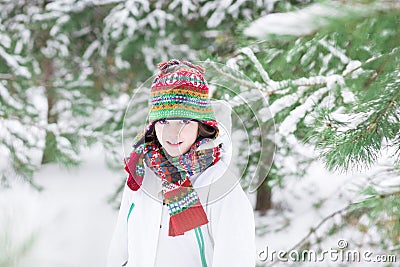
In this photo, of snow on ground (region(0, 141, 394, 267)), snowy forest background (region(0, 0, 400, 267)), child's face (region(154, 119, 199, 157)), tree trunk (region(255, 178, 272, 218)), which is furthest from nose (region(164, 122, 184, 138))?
tree trunk (region(255, 178, 272, 218))

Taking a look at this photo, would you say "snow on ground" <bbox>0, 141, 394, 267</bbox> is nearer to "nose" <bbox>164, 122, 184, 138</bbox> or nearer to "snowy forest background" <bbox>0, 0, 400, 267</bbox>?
"snowy forest background" <bbox>0, 0, 400, 267</bbox>

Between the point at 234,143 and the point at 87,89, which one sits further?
the point at 87,89

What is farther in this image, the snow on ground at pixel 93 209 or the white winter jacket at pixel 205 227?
the snow on ground at pixel 93 209

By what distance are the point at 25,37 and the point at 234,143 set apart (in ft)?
9.83

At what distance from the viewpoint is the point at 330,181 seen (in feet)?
13.9

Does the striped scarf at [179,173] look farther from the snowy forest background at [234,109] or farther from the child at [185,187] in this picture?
the snowy forest background at [234,109]

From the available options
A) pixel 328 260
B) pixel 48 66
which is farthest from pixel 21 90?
pixel 328 260

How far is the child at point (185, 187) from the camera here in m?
1.13

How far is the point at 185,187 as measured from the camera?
46.4 inches

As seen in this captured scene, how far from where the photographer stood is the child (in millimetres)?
1132

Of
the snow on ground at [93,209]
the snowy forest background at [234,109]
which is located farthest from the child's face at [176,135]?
the snow on ground at [93,209]

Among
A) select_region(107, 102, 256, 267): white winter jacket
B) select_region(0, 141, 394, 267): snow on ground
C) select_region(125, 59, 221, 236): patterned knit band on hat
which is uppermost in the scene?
select_region(125, 59, 221, 236): patterned knit band on hat

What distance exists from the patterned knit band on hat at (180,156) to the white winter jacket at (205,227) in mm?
25

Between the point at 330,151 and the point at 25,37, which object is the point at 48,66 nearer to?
the point at 25,37
